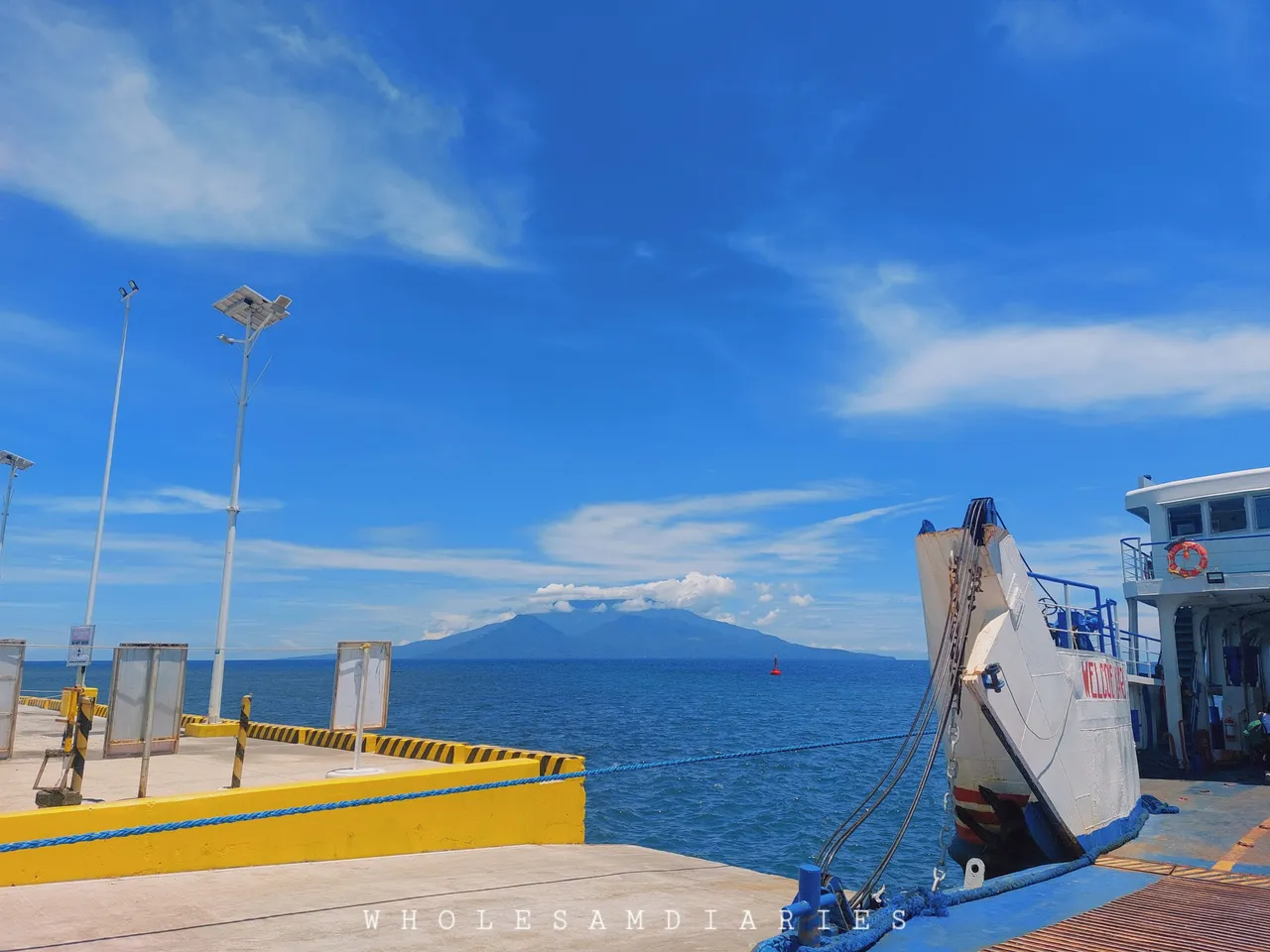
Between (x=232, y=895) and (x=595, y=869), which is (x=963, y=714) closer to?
(x=595, y=869)

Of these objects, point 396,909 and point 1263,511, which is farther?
point 1263,511

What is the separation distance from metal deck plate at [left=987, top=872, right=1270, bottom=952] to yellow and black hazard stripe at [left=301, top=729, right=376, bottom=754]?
9662 mm

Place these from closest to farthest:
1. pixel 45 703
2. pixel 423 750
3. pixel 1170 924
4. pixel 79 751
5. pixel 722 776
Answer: pixel 1170 924 → pixel 79 751 → pixel 423 750 → pixel 45 703 → pixel 722 776

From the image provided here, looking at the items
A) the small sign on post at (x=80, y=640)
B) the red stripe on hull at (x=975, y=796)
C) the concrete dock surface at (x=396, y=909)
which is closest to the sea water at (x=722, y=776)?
the small sign on post at (x=80, y=640)

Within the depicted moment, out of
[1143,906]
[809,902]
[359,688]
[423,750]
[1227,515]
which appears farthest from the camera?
[1227,515]

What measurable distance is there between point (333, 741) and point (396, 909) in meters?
7.41

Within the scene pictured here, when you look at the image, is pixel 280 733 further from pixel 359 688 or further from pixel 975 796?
pixel 975 796

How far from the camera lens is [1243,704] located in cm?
1761

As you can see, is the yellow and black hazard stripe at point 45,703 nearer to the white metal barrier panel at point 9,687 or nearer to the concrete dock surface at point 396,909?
the white metal barrier panel at point 9,687

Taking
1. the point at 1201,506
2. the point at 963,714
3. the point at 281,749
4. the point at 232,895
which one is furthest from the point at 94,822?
the point at 1201,506

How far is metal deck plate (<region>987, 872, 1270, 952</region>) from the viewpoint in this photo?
571 centimetres

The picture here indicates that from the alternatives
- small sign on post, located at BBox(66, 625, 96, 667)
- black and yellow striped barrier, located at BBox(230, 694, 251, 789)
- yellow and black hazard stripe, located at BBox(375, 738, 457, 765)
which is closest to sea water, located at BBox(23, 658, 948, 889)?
small sign on post, located at BBox(66, 625, 96, 667)

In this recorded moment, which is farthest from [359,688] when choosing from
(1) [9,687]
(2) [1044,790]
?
(2) [1044,790]

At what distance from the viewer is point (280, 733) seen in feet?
46.9
